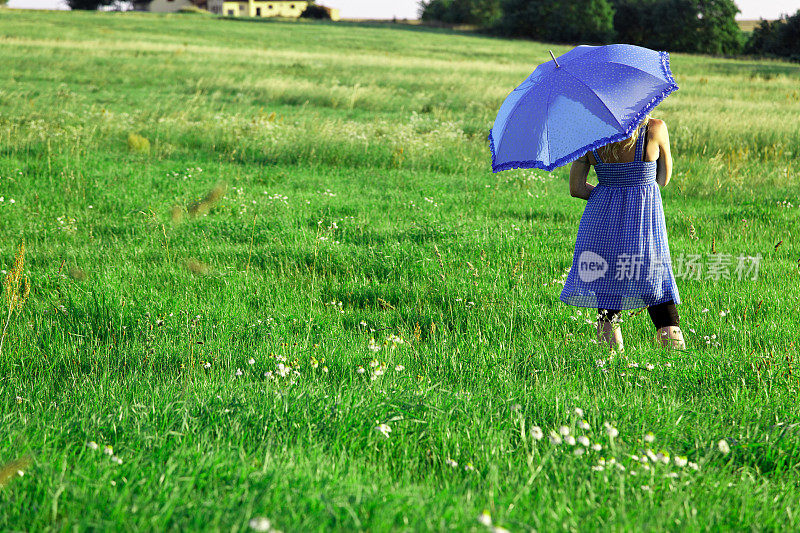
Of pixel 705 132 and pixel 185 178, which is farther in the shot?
pixel 705 132

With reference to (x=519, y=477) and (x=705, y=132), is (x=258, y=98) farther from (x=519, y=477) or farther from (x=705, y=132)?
(x=519, y=477)

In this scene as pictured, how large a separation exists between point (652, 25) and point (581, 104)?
76.3m

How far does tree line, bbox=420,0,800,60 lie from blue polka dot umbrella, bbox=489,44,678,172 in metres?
66.2

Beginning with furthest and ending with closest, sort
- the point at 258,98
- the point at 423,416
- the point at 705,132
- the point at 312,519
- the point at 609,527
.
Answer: the point at 258,98
the point at 705,132
the point at 423,416
the point at 609,527
the point at 312,519

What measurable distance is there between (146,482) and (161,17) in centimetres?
7464

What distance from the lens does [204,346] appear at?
3965mm

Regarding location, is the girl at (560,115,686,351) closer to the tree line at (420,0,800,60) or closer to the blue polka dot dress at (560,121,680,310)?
the blue polka dot dress at (560,121,680,310)

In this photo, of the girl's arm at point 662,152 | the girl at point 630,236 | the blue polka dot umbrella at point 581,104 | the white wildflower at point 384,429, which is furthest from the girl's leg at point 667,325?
the white wildflower at point 384,429

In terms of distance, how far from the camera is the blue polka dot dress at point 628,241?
404 centimetres

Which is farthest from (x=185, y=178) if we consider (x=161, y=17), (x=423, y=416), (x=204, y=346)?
(x=161, y=17)

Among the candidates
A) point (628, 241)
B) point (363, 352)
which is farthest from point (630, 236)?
point (363, 352)

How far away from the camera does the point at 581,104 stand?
3646mm

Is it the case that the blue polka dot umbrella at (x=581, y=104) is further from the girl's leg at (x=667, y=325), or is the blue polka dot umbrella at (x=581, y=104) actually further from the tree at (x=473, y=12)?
the tree at (x=473, y=12)

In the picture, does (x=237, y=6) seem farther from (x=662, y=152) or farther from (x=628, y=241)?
(x=628, y=241)
